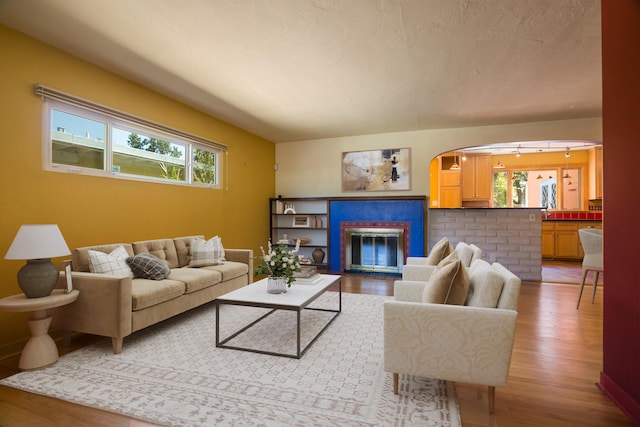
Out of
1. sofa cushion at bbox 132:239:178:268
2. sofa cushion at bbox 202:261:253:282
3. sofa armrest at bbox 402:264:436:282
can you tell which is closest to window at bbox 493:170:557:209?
sofa armrest at bbox 402:264:436:282

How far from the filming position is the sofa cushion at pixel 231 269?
388 centimetres

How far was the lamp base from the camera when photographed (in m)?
2.34

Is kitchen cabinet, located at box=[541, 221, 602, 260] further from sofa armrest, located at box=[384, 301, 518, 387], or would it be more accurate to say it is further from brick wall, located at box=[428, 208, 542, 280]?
sofa armrest, located at box=[384, 301, 518, 387]

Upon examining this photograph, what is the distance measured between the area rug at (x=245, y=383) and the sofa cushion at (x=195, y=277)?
48 cm

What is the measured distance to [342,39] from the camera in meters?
2.78

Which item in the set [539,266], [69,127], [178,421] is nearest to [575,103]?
[539,266]

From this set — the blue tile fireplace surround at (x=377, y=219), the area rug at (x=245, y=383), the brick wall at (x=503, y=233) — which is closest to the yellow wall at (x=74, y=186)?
the area rug at (x=245, y=383)

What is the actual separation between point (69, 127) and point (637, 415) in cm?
480

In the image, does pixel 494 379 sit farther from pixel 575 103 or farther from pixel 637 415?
pixel 575 103

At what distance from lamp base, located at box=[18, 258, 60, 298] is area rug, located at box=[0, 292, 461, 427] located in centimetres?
56

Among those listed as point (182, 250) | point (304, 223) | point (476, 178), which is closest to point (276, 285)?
→ point (182, 250)

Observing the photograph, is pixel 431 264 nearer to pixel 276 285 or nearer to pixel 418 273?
pixel 418 273

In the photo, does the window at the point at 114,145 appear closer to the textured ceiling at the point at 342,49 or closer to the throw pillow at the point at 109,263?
the textured ceiling at the point at 342,49

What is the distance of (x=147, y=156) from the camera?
3965mm
